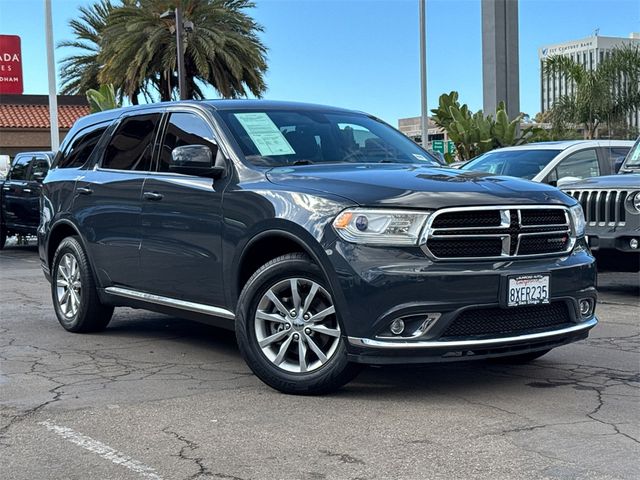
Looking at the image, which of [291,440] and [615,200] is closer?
[291,440]

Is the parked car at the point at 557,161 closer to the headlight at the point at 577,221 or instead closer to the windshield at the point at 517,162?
the windshield at the point at 517,162

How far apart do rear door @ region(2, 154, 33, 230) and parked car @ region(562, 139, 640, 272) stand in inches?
444

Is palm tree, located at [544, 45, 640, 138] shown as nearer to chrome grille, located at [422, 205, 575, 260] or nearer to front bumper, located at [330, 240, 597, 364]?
chrome grille, located at [422, 205, 575, 260]

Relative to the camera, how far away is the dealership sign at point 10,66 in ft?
188

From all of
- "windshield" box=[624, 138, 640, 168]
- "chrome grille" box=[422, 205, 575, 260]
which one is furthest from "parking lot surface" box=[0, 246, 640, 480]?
"windshield" box=[624, 138, 640, 168]

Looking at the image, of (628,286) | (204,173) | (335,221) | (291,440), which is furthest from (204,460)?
(628,286)

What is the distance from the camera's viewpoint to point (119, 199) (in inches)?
271

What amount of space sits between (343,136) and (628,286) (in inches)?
222

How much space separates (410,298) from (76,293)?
3.76 metres

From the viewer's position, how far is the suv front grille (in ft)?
16.2

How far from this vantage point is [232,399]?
17.1 feet

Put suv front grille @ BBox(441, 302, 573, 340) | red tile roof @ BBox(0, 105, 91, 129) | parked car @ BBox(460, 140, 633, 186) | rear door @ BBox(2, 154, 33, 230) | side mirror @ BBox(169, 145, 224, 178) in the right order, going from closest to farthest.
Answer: suv front grille @ BBox(441, 302, 573, 340) → side mirror @ BBox(169, 145, 224, 178) → parked car @ BBox(460, 140, 633, 186) → rear door @ BBox(2, 154, 33, 230) → red tile roof @ BBox(0, 105, 91, 129)

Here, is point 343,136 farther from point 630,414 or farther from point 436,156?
point 630,414

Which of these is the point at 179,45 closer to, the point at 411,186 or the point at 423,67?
the point at 423,67
